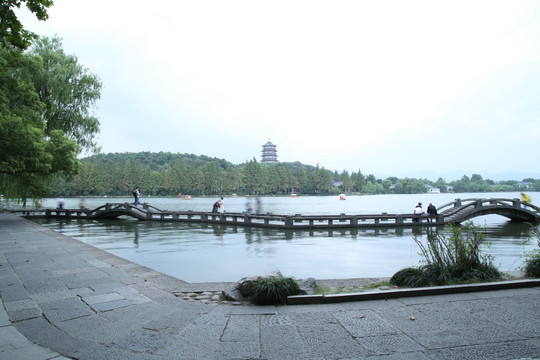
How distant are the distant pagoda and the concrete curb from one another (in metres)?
155

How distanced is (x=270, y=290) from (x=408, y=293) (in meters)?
2.03

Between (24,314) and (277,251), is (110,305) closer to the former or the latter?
(24,314)

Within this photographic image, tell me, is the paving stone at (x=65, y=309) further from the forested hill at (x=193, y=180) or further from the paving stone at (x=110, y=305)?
the forested hill at (x=193, y=180)

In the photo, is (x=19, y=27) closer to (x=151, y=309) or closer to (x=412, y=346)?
(x=151, y=309)

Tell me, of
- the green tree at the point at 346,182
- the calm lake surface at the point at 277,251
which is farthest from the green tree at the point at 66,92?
the green tree at the point at 346,182

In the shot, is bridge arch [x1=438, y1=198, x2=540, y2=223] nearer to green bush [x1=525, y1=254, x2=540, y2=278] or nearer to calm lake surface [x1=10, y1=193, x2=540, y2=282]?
calm lake surface [x1=10, y1=193, x2=540, y2=282]

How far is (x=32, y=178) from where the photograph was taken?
66.5 ft

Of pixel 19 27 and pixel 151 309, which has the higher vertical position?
pixel 19 27

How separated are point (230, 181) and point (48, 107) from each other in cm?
7668

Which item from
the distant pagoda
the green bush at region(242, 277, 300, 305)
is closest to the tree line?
the green bush at region(242, 277, 300, 305)

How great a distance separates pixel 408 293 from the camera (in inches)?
198

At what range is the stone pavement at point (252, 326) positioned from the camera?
3.38m

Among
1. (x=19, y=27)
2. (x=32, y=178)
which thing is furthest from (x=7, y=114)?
(x=19, y=27)

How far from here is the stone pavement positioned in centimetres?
338
